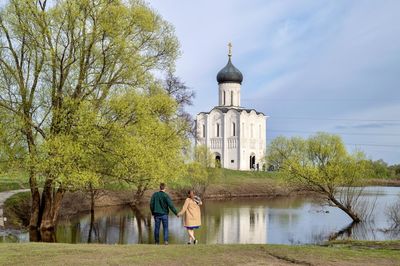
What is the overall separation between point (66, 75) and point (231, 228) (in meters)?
11.5

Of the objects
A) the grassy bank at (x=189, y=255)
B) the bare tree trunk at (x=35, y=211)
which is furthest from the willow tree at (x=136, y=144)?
the grassy bank at (x=189, y=255)

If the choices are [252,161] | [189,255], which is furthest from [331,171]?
[252,161]

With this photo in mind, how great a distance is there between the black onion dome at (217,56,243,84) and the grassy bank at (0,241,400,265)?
212 ft

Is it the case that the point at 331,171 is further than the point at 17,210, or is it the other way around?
the point at 331,171

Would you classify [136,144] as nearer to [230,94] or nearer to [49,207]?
[49,207]

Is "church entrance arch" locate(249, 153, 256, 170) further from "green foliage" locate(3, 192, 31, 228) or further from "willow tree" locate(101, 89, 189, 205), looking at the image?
"willow tree" locate(101, 89, 189, 205)

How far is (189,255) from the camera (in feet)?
35.8

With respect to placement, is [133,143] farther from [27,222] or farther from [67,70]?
[27,222]

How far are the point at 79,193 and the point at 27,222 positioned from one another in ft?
32.3

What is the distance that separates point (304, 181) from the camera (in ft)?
99.0

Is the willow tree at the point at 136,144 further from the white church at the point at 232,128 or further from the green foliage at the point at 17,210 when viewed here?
the white church at the point at 232,128

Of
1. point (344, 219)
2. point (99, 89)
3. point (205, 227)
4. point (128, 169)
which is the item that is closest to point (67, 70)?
point (99, 89)

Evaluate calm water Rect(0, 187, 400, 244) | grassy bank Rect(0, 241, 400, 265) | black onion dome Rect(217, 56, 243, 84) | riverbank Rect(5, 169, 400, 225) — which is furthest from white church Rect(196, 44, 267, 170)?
grassy bank Rect(0, 241, 400, 265)

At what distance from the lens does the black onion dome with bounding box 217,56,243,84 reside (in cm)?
7600
